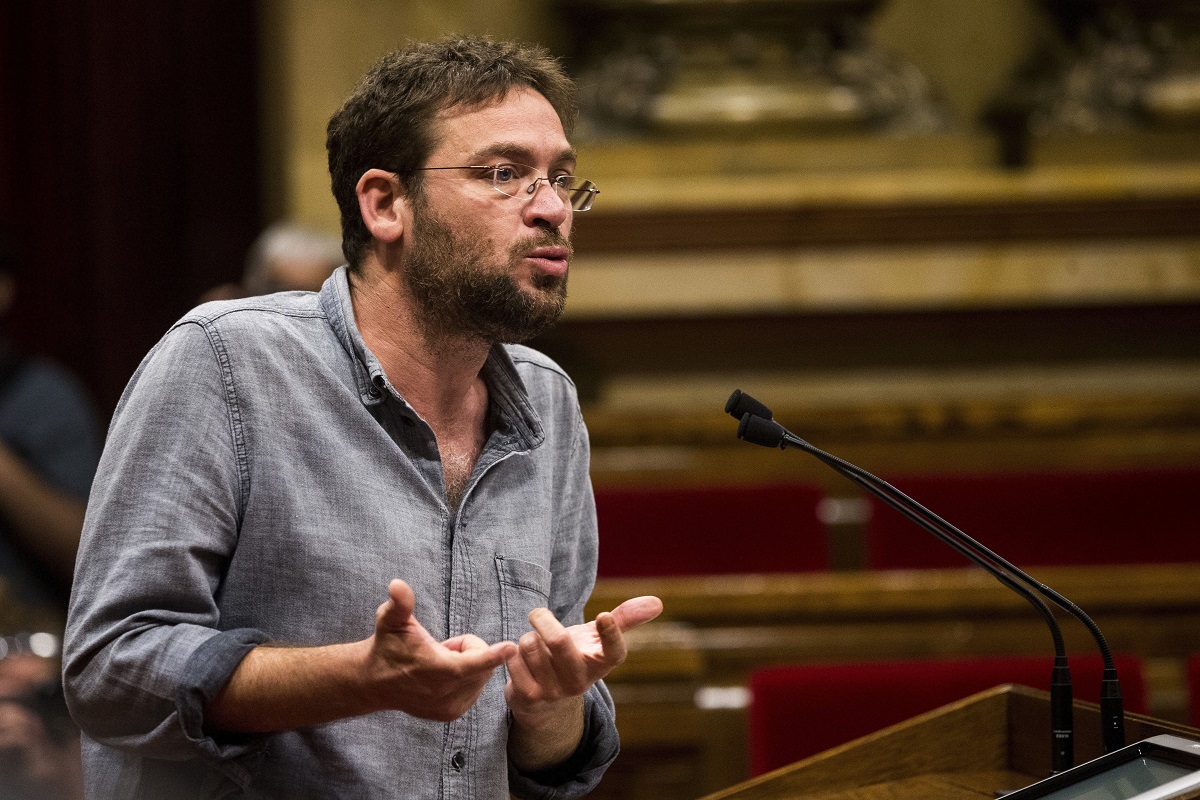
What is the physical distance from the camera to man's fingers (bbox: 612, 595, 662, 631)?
1.16 meters

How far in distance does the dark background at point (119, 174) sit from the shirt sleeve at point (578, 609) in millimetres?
2245

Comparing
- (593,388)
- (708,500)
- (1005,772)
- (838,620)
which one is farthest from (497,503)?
(593,388)

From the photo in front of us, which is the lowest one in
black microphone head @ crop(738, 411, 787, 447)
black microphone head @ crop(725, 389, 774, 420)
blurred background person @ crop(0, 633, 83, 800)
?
blurred background person @ crop(0, 633, 83, 800)

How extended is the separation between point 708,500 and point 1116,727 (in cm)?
156

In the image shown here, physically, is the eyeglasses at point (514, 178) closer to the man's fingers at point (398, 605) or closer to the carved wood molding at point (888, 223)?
the man's fingers at point (398, 605)

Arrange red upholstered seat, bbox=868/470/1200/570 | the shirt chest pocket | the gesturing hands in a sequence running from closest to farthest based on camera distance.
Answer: the gesturing hands → the shirt chest pocket → red upholstered seat, bbox=868/470/1200/570

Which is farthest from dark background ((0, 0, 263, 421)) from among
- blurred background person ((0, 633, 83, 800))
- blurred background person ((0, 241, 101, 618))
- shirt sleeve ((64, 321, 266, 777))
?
shirt sleeve ((64, 321, 266, 777))

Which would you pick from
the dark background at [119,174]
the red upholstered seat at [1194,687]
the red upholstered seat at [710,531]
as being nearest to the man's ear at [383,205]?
the red upholstered seat at [1194,687]

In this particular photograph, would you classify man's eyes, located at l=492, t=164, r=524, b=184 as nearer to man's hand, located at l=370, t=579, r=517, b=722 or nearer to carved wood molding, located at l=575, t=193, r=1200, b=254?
Answer: man's hand, located at l=370, t=579, r=517, b=722

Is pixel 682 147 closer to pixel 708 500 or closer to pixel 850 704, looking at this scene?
pixel 708 500

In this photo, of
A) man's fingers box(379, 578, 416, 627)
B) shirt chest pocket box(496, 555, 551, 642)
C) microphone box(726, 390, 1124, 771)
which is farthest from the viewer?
shirt chest pocket box(496, 555, 551, 642)

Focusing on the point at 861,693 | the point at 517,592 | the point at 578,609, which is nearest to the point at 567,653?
the point at 517,592

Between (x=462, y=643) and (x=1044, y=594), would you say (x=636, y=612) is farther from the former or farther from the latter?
(x=1044, y=594)

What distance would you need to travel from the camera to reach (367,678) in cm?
108
